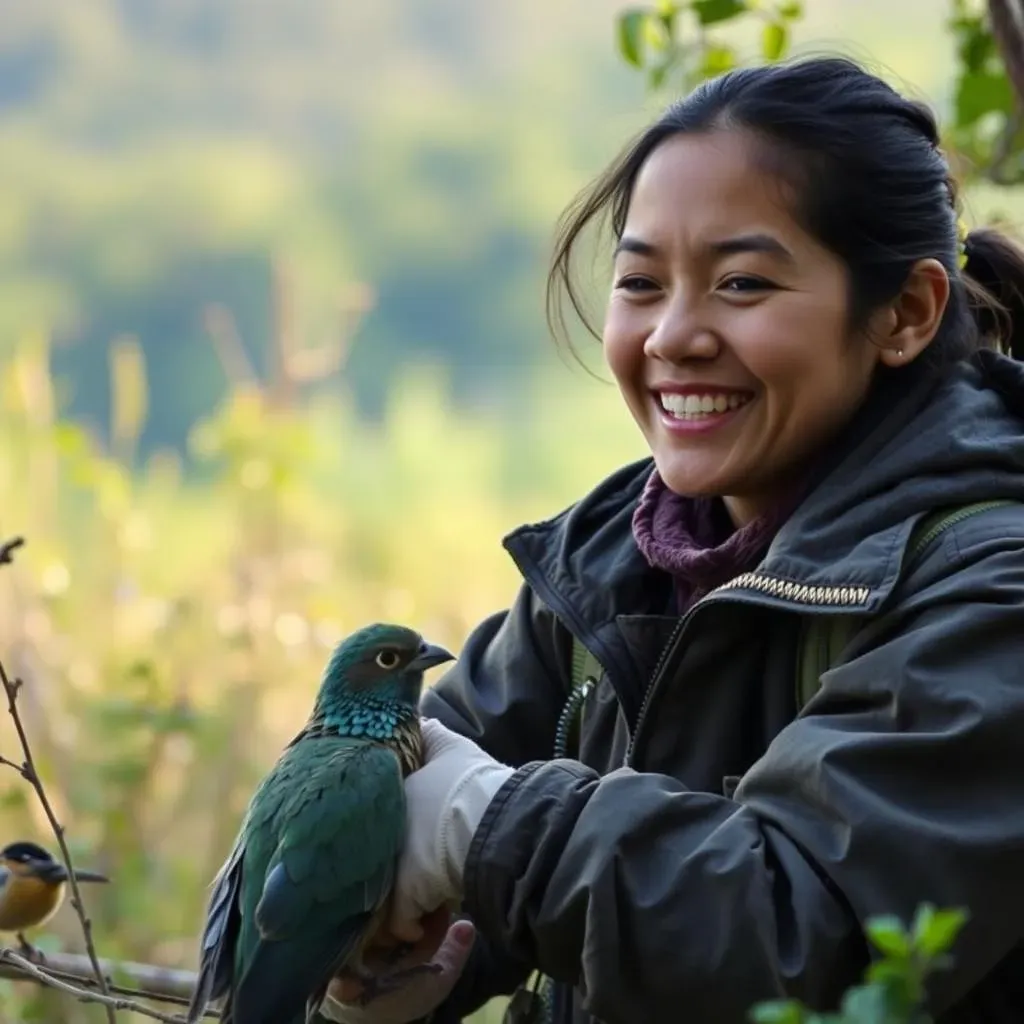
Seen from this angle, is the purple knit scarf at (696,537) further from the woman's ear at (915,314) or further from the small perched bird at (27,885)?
the small perched bird at (27,885)

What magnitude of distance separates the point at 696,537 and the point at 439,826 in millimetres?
607

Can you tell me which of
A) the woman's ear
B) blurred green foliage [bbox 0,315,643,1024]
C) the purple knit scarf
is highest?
the woman's ear

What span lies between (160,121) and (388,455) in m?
5.85

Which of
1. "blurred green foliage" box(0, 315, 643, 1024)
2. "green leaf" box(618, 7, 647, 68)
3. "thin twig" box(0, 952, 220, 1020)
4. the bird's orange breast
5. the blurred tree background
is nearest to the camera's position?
"thin twig" box(0, 952, 220, 1020)

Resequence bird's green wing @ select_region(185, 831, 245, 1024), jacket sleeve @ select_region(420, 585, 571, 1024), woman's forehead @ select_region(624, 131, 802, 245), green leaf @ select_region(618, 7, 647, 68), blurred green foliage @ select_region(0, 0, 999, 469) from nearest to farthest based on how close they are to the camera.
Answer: bird's green wing @ select_region(185, 831, 245, 1024) → woman's forehead @ select_region(624, 131, 802, 245) → jacket sleeve @ select_region(420, 585, 571, 1024) → green leaf @ select_region(618, 7, 647, 68) → blurred green foliage @ select_region(0, 0, 999, 469)

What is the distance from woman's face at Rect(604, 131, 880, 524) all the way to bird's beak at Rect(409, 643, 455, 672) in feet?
1.19

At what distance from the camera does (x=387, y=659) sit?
229 cm

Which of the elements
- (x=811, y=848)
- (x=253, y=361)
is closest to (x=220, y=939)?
(x=811, y=848)

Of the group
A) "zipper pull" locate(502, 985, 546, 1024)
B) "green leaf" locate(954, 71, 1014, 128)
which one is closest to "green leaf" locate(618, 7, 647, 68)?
"green leaf" locate(954, 71, 1014, 128)

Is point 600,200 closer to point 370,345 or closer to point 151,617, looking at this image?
point 151,617

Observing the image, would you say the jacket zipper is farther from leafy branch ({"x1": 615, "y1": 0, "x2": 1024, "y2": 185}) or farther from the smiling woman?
leafy branch ({"x1": 615, "y1": 0, "x2": 1024, "y2": 185})

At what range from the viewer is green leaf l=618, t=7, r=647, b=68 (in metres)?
3.32

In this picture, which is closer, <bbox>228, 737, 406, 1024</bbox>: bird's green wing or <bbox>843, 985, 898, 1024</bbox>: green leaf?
<bbox>843, 985, 898, 1024</bbox>: green leaf

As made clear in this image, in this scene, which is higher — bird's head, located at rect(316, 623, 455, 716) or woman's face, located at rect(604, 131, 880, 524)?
woman's face, located at rect(604, 131, 880, 524)
